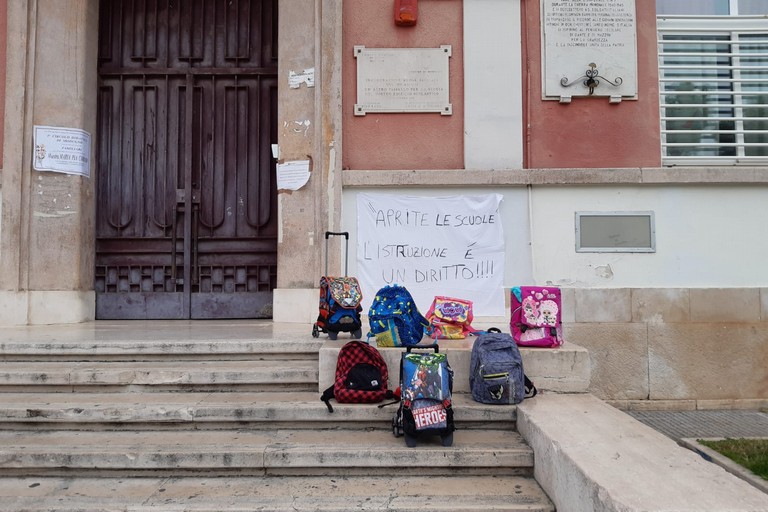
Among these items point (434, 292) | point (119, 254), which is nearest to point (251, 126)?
point (119, 254)

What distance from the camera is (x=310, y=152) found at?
6.99 meters

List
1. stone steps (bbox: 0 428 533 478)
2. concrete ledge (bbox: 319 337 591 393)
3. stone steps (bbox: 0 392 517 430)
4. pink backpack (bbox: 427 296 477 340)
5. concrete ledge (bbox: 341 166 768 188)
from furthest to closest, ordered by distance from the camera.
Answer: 1. concrete ledge (bbox: 341 166 768 188)
2. pink backpack (bbox: 427 296 477 340)
3. concrete ledge (bbox: 319 337 591 393)
4. stone steps (bbox: 0 392 517 430)
5. stone steps (bbox: 0 428 533 478)

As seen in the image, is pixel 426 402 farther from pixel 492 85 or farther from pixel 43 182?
pixel 43 182

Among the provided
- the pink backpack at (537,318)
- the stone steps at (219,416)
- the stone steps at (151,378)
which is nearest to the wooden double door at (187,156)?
the stone steps at (151,378)

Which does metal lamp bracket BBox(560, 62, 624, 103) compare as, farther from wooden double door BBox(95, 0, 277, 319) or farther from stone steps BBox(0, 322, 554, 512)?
stone steps BBox(0, 322, 554, 512)

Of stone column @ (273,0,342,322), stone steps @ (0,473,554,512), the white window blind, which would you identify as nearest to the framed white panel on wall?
stone column @ (273,0,342,322)

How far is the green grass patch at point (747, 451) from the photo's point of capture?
424 centimetres

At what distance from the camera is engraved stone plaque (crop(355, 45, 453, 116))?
698 cm

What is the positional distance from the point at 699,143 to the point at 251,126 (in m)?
5.97

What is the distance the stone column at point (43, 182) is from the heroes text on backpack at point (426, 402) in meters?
5.24

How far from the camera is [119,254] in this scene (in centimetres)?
778

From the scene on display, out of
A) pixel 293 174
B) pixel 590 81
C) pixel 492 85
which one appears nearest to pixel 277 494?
pixel 293 174

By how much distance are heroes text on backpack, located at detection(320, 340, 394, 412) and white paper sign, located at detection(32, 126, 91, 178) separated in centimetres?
499

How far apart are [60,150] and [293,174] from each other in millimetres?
3024
